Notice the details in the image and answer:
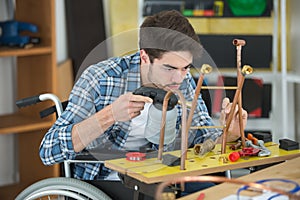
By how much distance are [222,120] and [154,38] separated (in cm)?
32

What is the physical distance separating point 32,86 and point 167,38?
1680mm

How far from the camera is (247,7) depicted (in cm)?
386

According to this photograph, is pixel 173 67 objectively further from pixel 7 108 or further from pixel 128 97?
pixel 7 108

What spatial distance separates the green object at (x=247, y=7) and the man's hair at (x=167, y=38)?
5.73 ft

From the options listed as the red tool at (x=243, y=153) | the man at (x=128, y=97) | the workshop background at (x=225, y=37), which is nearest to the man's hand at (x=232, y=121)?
the man at (x=128, y=97)

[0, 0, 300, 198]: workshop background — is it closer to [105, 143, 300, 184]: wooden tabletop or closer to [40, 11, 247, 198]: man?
[40, 11, 247, 198]: man

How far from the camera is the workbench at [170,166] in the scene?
5.96ft

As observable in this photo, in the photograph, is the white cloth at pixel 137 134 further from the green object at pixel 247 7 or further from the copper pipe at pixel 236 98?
the green object at pixel 247 7

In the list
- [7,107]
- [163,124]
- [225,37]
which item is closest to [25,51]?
[7,107]

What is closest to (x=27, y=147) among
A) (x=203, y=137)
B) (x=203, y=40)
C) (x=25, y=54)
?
(x=25, y=54)

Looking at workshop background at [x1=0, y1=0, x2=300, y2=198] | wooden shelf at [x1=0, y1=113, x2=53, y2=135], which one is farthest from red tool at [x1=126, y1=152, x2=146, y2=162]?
workshop background at [x1=0, y1=0, x2=300, y2=198]

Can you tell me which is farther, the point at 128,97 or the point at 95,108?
the point at 95,108

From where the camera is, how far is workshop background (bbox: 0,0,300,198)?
151 inches

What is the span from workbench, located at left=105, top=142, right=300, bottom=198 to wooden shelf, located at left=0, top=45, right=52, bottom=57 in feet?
5.06
